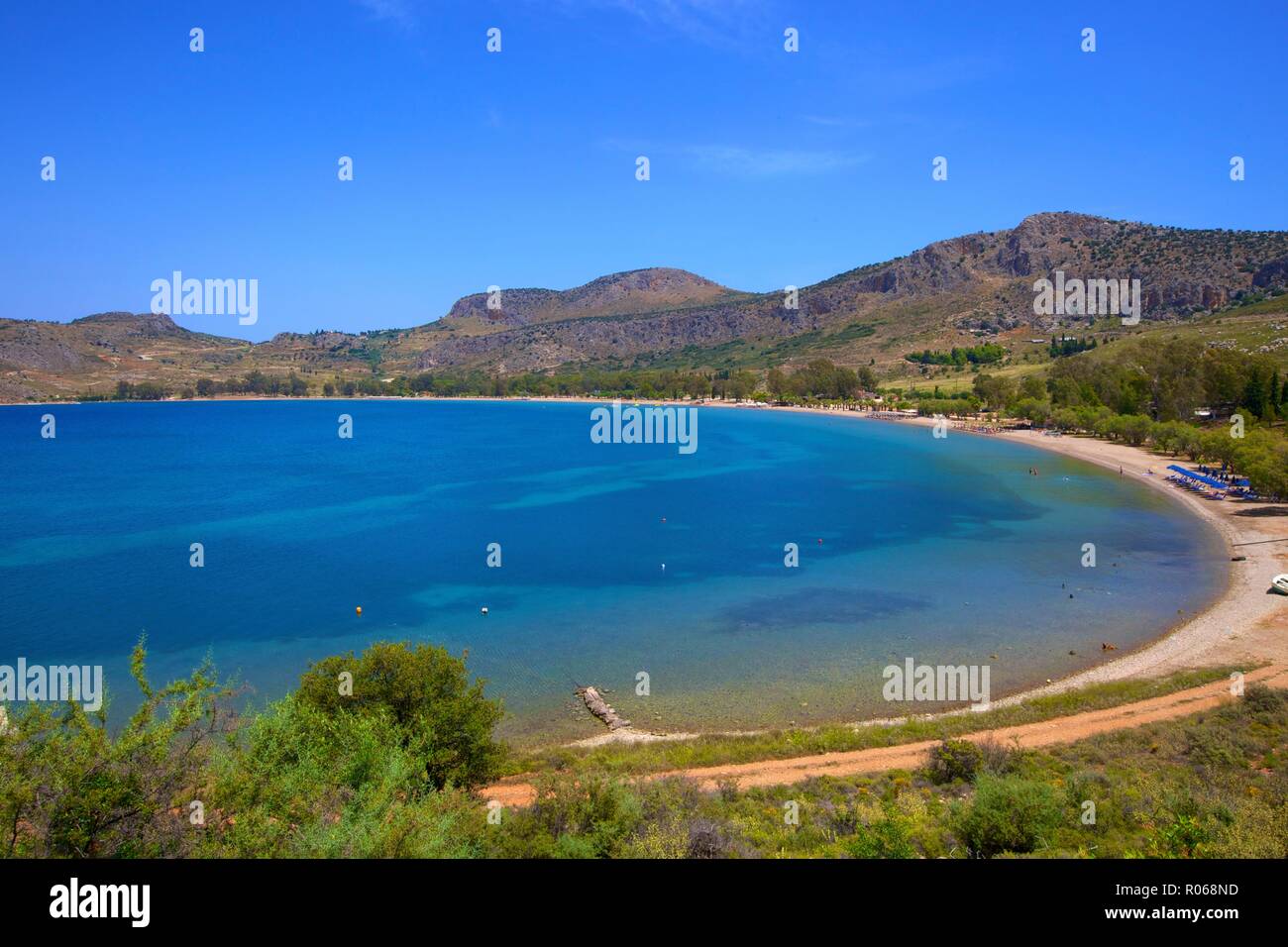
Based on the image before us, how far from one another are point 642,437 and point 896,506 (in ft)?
259

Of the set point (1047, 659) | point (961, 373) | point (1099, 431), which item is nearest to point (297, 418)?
point (961, 373)

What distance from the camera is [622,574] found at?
4128cm

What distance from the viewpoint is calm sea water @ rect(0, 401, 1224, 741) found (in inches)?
1083

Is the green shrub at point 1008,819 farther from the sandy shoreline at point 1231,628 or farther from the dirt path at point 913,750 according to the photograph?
the sandy shoreline at point 1231,628

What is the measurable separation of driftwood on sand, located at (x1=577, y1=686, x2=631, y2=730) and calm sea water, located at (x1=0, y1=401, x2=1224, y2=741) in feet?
1.66

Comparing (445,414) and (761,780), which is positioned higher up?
(445,414)

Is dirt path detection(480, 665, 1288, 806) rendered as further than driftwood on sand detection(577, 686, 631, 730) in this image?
No

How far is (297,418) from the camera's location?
16762 centimetres

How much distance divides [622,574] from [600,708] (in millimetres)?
17604

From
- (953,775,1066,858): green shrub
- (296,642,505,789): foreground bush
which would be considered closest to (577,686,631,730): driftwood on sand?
(296,642,505,789): foreground bush

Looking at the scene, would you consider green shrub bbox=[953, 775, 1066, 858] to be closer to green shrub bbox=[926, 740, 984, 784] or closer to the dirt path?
green shrub bbox=[926, 740, 984, 784]

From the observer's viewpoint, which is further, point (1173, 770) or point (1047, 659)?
point (1047, 659)
